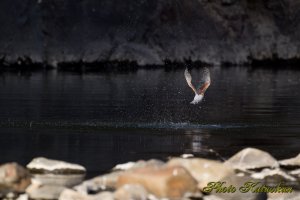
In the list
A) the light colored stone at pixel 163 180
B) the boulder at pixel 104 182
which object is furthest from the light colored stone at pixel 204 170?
the light colored stone at pixel 163 180

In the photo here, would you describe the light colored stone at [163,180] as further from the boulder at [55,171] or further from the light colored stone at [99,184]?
the boulder at [55,171]

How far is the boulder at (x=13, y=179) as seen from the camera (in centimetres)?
1695

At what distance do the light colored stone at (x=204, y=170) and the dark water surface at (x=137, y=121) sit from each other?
2035 mm

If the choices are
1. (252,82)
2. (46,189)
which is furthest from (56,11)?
(46,189)

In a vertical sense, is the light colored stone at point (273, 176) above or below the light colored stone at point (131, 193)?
below

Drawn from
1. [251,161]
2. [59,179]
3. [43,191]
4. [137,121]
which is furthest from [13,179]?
[137,121]

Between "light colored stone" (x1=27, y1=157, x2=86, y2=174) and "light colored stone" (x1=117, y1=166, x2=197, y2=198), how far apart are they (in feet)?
7.71

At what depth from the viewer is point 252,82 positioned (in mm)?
51688

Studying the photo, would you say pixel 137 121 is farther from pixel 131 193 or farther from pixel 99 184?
pixel 131 193

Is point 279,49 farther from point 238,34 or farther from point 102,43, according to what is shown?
point 102,43

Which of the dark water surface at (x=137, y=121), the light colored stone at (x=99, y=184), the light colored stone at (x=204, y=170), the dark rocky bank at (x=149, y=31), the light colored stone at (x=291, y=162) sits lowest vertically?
the dark water surface at (x=137, y=121)

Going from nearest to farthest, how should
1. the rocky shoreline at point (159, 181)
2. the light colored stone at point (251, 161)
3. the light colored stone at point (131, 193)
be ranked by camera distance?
1. the light colored stone at point (131, 193)
2. the rocky shoreline at point (159, 181)
3. the light colored stone at point (251, 161)

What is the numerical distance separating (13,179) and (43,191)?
836 mm

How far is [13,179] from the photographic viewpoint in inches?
669
